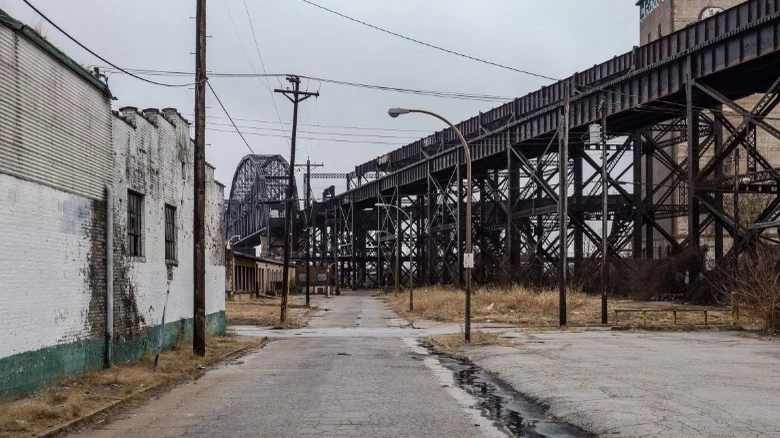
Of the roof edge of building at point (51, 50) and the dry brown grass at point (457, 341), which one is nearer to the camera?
the roof edge of building at point (51, 50)

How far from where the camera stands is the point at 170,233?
21.5m

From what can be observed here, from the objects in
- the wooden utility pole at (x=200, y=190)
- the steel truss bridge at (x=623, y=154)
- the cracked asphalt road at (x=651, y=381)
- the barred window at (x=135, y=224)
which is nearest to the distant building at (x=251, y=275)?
the steel truss bridge at (x=623, y=154)

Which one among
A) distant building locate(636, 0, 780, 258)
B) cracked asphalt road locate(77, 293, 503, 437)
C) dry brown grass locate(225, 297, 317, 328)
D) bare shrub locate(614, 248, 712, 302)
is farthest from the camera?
distant building locate(636, 0, 780, 258)

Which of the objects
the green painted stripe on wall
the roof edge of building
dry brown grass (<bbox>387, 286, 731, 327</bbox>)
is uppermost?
the roof edge of building

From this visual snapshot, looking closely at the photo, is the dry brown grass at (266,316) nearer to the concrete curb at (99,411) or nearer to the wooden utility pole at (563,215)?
the wooden utility pole at (563,215)

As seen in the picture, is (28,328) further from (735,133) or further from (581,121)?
(581,121)

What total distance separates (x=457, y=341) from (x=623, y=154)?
1311 inches

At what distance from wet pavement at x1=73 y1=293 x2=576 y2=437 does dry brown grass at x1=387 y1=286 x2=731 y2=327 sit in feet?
51.0

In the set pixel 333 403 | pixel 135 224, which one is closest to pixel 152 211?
pixel 135 224

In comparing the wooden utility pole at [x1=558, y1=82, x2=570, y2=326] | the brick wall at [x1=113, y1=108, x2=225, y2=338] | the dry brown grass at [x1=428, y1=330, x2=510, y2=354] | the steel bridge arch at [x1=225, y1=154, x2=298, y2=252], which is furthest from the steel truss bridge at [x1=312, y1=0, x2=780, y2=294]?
the steel bridge arch at [x1=225, y1=154, x2=298, y2=252]

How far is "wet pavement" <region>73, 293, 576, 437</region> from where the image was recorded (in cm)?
988

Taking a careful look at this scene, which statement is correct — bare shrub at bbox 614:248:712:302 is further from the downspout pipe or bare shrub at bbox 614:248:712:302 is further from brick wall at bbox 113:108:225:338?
the downspout pipe

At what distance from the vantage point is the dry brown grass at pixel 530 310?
34344 mm

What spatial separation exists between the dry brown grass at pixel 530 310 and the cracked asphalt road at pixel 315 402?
48.9 ft
